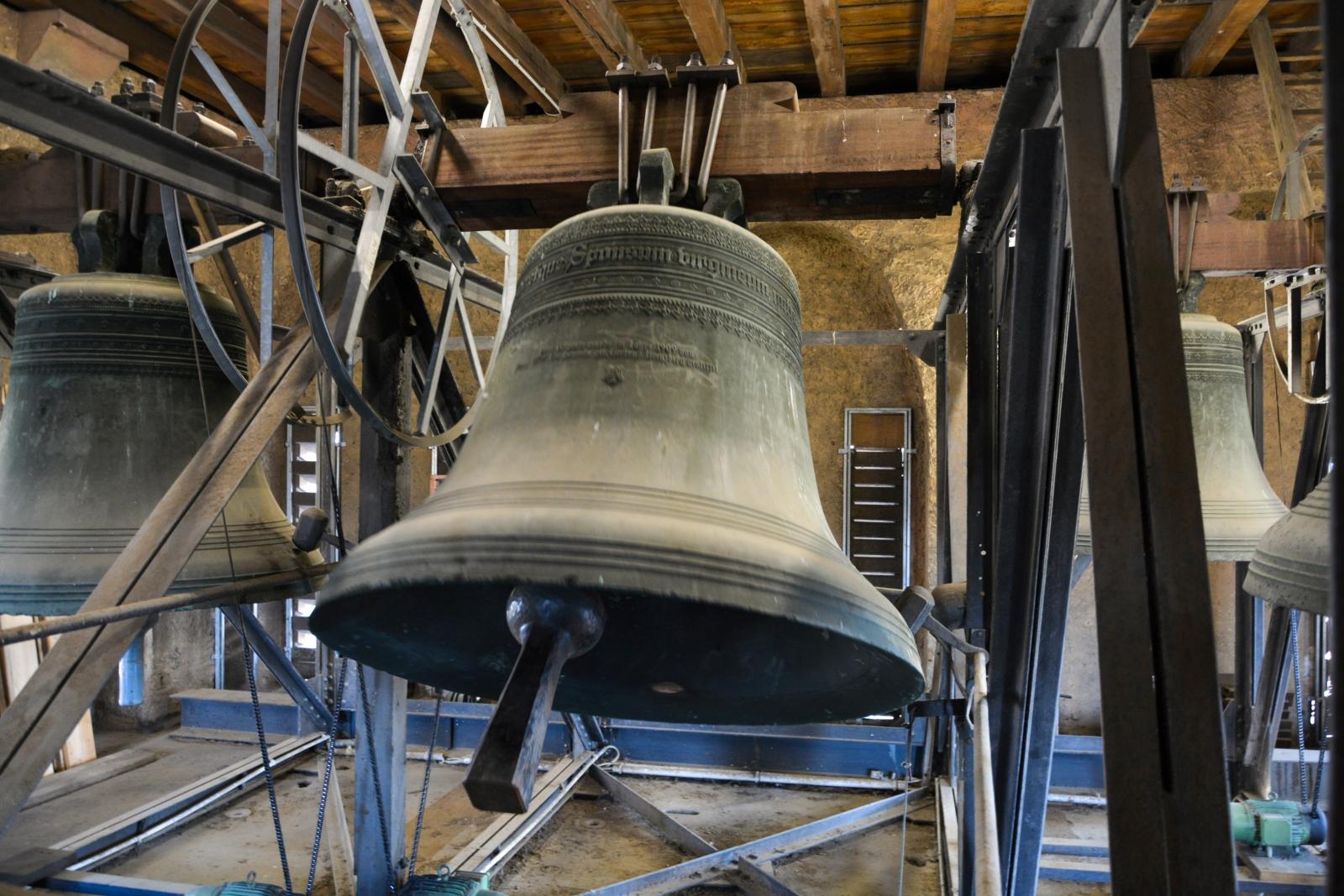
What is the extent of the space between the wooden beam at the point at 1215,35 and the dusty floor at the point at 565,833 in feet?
12.8

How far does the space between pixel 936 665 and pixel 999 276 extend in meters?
2.96

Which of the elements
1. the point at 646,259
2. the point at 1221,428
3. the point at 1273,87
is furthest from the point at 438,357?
the point at 1273,87

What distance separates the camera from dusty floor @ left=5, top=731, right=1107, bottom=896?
3.70 m

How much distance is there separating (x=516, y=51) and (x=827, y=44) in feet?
5.41

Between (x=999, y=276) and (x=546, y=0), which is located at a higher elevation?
(x=546, y=0)

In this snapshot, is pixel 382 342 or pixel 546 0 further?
pixel 546 0

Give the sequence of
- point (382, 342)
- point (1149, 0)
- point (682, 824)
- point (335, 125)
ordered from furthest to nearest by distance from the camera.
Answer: point (335, 125) → point (682, 824) → point (382, 342) → point (1149, 0)

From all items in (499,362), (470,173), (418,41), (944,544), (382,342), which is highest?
(418,41)

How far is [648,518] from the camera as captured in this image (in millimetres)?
1089

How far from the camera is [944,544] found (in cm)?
376

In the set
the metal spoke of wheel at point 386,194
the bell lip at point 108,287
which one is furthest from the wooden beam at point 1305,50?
the bell lip at point 108,287

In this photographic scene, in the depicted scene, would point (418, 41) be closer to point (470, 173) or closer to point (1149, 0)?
point (470, 173)

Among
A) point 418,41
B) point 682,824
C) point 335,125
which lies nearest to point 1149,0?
point 418,41

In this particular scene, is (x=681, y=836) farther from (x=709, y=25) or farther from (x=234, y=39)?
(x=234, y=39)
